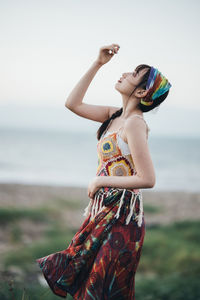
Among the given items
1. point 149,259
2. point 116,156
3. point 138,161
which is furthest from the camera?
point 149,259

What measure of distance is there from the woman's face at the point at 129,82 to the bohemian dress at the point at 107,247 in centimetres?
29

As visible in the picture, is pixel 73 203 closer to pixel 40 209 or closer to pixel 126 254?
pixel 40 209

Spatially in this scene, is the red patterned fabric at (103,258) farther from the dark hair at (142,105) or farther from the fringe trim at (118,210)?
the dark hair at (142,105)

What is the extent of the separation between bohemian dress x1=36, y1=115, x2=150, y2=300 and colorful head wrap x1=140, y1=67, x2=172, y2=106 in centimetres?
31

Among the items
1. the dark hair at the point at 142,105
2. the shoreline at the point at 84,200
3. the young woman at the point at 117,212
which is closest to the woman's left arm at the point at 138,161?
the young woman at the point at 117,212

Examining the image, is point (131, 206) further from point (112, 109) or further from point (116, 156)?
point (112, 109)

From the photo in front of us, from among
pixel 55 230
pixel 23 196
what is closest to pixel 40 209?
pixel 55 230

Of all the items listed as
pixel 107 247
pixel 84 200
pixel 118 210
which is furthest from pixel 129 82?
pixel 84 200

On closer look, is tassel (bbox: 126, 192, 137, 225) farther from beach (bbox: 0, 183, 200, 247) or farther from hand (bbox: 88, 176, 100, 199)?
beach (bbox: 0, 183, 200, 247)

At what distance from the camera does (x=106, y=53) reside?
8.50ft

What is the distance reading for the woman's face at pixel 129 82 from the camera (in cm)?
241

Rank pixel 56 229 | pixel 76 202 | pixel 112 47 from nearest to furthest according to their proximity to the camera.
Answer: pixel 112 47 → pixel 56 229 → pixel 76 202

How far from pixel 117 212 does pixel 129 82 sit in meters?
0.85

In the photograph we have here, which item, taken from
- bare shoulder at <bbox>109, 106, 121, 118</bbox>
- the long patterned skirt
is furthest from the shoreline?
the long patterned skirt
